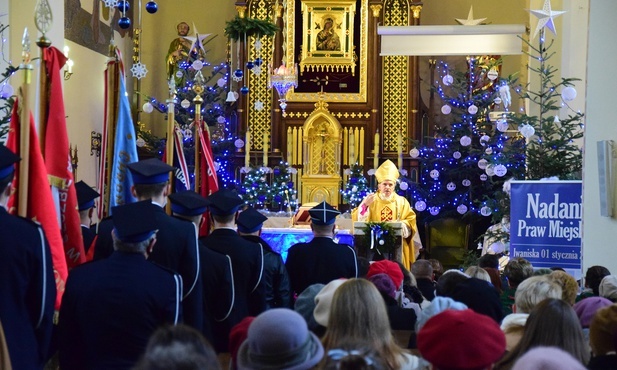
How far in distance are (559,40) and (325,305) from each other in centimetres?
1299

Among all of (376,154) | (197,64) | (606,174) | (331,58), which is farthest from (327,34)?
(606,174)

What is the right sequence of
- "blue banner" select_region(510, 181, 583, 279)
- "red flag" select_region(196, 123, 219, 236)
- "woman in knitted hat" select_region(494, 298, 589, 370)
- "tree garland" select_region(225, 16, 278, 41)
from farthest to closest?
1. "tree garland" select_region(225, 16, 278, 41)
2. "blue banner" select_region(510, 181, 583, 279)
3. "red flag" select_region(196, 123, 219, 236)
4. "woman in knitted hat" select_region(494, 298, 589, 370)

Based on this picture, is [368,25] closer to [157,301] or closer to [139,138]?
[139,138]

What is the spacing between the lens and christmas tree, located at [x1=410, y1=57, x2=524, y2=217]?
62.4 ft

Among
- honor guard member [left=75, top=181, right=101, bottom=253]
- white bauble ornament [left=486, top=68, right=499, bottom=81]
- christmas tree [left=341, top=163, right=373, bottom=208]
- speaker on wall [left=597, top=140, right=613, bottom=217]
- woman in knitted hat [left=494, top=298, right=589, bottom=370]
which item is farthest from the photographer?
christmas tree [left=341, top=163, right=373, bottom=208]

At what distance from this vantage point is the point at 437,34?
58.0 feet

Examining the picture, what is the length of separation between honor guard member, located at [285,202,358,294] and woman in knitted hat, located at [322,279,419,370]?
146 inches

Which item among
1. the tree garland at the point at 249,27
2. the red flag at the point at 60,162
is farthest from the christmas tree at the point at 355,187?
the red flag at the point at 60,162

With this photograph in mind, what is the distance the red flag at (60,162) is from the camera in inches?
269

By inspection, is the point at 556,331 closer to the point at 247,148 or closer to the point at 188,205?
the point at 188,205

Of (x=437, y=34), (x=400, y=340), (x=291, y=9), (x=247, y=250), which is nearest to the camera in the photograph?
(x=400, y=340)

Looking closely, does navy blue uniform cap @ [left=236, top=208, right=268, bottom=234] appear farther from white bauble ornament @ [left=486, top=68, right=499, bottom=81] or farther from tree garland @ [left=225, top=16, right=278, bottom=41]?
white bauble ornament @ [left=486, top=68, right=499, bottom=81]

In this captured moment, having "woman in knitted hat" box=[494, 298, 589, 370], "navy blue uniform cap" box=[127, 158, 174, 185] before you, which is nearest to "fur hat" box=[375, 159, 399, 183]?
"navy blue uniform cap" box=[127, 158, 174, 185]

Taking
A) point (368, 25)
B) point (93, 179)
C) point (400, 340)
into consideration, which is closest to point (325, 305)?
point (400, 340)
